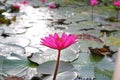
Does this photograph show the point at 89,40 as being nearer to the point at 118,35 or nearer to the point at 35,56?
the point at 118,35

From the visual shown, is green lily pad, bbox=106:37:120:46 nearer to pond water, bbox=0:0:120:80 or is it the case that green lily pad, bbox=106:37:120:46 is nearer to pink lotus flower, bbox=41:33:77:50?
pond water, bbox=0:0:120:80

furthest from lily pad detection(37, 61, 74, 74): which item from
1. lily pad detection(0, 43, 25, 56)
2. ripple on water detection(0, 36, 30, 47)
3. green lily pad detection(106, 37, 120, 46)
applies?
green lily pad detection(106, 37, 120, 46)

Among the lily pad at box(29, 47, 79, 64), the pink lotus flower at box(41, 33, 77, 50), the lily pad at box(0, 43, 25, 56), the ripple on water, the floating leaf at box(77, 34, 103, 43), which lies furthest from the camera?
the floating leaf at box(77, 34, 103, 43)

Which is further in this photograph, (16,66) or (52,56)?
(52,56)

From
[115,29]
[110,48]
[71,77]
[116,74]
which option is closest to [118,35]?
[115,29]

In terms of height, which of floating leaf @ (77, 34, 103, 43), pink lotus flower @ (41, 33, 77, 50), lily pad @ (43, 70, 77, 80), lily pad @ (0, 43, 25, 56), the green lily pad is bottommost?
the green lily pad

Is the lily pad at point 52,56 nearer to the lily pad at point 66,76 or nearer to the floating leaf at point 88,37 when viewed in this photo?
the lily pad at point 66,76

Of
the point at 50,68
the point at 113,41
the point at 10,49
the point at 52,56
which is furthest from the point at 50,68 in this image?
the point at 113,41

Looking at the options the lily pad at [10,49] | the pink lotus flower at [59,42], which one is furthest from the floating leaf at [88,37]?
the pink lotus flower at [59,42]

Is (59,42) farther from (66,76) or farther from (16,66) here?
(16,66)
